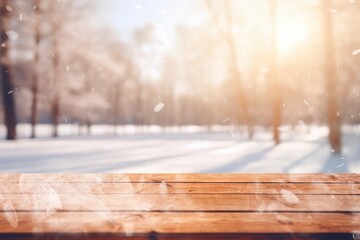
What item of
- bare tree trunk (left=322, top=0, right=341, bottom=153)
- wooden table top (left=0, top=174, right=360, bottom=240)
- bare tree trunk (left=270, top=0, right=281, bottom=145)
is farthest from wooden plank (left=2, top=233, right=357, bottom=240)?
bare tree trunk (left=270, top=0, right=281, bottom=145)

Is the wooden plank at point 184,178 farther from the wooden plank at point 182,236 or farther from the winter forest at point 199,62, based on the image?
the winter forest at point 199,62

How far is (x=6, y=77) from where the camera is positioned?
58.9 feet

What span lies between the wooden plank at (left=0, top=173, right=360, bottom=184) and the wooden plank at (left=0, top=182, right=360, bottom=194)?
0.12 m

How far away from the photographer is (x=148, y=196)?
252 cm

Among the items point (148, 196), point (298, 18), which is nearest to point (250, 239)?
point (148, 196)

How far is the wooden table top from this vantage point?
1830 millimetres

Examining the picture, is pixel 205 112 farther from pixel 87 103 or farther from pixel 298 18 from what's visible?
pixel 298 18

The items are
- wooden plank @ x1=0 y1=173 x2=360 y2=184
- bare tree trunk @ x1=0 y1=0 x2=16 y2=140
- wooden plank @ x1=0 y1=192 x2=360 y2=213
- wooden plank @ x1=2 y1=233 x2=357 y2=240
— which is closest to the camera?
wooden plank @ x1=2 y1=233 x2=357 y2=240

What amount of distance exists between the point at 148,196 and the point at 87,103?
76.3ft

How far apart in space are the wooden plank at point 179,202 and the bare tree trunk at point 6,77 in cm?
1673

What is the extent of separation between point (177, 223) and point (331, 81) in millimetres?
10615

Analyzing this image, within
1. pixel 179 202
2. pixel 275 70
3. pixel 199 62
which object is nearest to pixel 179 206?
pixel 179 202

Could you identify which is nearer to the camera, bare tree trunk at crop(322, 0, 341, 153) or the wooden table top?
the wooden table top

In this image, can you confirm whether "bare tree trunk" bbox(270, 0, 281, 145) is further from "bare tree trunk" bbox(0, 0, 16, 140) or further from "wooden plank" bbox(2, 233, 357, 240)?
"wooden plank" bbox(2, 233, 357, 240)
